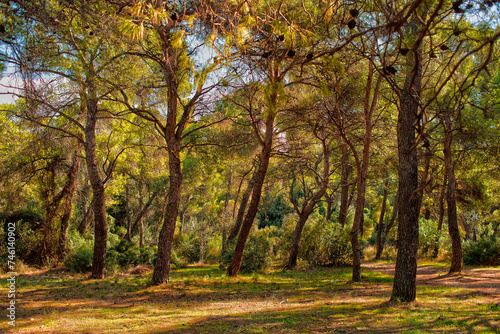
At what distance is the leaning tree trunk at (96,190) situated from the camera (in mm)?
8914

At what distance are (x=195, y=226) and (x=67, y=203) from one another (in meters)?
11.6

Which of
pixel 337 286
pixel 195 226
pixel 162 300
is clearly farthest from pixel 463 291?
pixel 195 226

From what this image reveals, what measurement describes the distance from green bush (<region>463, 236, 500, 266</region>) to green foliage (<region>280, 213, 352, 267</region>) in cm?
463

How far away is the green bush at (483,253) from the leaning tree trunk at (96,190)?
13.5 metres

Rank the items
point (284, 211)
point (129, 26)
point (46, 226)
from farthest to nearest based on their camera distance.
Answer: point (284, 211) < point (46, 226) < point (129, 26)

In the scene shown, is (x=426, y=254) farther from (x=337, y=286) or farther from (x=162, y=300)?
(x=162, y=300)

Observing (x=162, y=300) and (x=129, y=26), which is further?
(x=162, y=300)

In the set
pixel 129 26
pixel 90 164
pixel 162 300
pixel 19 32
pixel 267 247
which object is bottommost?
pixel 162 300

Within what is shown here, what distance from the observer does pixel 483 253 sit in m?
12.9

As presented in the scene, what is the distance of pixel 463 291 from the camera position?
23.7 ft

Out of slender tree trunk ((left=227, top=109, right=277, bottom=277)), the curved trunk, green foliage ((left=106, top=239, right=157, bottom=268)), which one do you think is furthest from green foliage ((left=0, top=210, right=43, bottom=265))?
slender tree trunk ((left=227, top=109, right=277, bottom=277))

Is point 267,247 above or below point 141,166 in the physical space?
below

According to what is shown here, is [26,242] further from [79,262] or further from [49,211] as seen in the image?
[79,262]

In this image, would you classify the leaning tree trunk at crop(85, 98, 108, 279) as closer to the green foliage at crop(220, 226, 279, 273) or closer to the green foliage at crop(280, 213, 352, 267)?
the green foliage at crop(220, 226, 279, 273)
